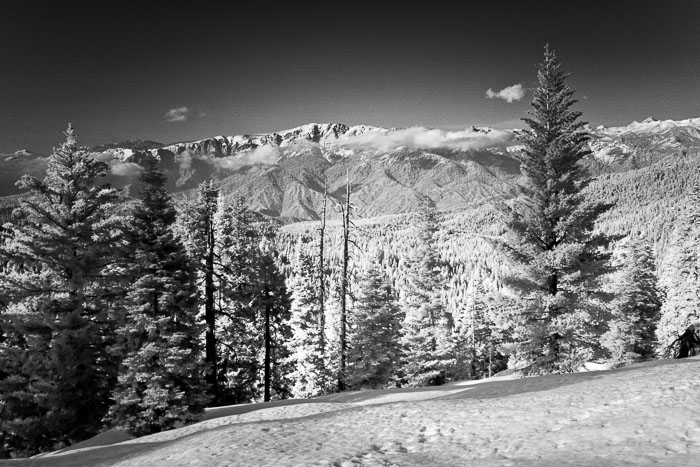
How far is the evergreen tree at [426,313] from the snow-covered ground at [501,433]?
58.8ft

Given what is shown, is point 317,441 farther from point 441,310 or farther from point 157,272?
point 441,310

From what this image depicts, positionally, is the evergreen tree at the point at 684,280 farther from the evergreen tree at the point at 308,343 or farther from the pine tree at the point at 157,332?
the pine tree at the point at 157,332

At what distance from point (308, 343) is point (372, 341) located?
10771 mm

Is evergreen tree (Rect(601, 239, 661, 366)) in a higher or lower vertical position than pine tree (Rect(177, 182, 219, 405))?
lower

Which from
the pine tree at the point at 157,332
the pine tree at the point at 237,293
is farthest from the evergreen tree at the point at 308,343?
the pine tree at the point at 157,332

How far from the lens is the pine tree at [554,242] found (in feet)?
53.9

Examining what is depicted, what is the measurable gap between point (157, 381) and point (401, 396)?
944 centimetres

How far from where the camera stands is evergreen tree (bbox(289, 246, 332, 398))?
107 ft

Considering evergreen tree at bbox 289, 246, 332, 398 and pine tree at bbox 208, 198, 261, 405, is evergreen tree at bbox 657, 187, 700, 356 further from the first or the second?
pine tree at bbox 208, 198, 261, 405

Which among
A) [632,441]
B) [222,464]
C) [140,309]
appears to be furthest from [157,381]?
[632,441]

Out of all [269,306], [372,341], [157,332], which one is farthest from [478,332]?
[157,332]

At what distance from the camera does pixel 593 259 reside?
16.7 meters

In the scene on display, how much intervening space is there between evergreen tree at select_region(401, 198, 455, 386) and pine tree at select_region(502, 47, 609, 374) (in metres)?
9.93

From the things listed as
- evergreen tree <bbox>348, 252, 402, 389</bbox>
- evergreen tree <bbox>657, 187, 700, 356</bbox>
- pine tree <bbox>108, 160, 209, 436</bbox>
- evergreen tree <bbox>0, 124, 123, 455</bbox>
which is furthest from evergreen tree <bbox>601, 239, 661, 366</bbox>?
evergreen tree <bbox>0, 124, 123, 455</bbox>
